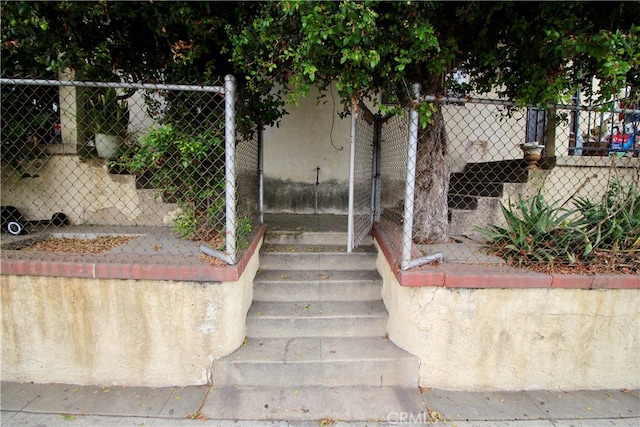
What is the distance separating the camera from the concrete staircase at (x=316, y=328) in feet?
8.38

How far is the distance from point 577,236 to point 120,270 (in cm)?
365

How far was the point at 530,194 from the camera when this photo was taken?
14.2ft

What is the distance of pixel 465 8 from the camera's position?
245 centimetres

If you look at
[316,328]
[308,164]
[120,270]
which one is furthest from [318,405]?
[308,164]

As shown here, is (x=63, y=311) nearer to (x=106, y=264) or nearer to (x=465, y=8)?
(x=106, y=264)

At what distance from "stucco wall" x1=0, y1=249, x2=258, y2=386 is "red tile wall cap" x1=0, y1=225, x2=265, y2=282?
0.05 m

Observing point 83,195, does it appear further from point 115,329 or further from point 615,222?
point 615,222

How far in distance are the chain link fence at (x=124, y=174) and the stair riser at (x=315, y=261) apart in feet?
1.42

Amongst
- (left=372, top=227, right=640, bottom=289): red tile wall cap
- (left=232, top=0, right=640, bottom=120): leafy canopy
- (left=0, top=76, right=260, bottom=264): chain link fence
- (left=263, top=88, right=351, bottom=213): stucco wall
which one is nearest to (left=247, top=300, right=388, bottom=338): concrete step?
(left=372, top=227, right=640, bottom=289): red tile wall cap

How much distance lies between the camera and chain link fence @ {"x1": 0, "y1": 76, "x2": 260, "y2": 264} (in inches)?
110

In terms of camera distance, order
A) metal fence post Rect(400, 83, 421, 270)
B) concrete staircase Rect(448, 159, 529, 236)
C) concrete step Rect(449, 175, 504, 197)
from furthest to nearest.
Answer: concrete step Rect(449, 175, 504, 197), concrete staircase Rect(448, 159, 529, 236), metal fence post Rect(400, 83, 421, 270)

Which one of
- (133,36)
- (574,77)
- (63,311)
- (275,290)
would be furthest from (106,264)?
(574,77)

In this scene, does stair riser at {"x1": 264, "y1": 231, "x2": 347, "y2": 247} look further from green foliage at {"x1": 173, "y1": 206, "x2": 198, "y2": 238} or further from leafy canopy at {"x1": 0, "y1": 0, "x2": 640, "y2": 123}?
leafy canopy at {"x1": 0, "y1": 0, "x2": 640, "y2": 123}

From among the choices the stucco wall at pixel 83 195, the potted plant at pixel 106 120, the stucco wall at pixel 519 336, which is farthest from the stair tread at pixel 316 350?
the potted plant at pixel 106 120
